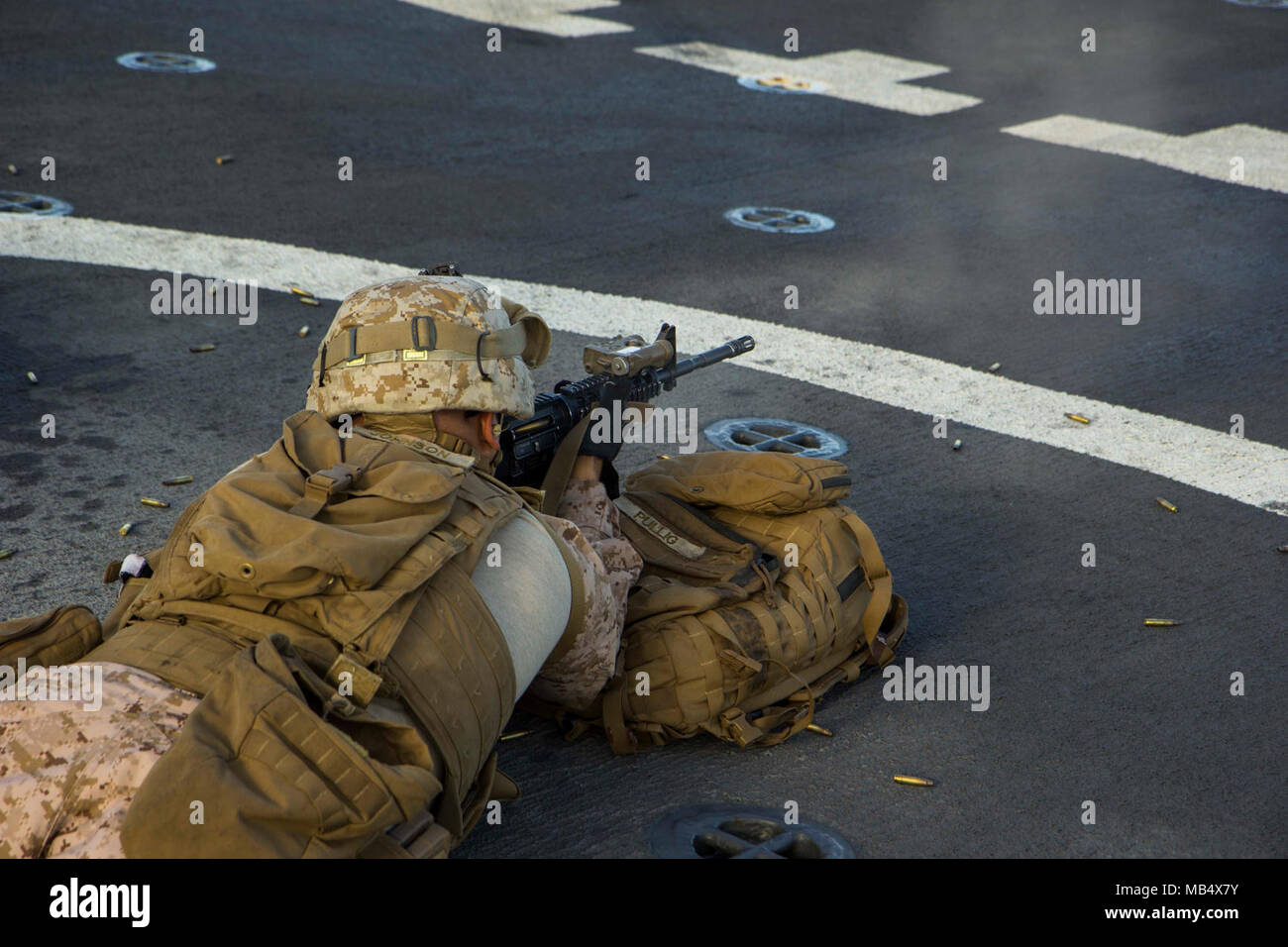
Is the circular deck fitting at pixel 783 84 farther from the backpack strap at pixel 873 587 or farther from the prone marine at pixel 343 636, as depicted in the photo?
the prone marine at pixel 343 636

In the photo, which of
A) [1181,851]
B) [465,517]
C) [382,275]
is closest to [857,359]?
[382,275]

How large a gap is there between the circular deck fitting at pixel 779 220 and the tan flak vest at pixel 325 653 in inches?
226

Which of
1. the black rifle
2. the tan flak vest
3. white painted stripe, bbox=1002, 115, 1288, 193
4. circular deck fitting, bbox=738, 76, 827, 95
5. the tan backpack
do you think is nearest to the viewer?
the tan flak vest

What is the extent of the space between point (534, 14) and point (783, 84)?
3.20m

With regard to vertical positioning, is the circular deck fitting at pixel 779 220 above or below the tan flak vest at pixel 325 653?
below

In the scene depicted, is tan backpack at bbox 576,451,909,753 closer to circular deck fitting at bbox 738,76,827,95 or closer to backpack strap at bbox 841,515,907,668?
backpack strap at bbox 841,515,907,668

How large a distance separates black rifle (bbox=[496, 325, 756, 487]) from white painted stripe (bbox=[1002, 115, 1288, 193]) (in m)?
6.89

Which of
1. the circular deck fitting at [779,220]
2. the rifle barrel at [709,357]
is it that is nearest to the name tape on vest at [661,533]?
the rifle barrel at [709,357]

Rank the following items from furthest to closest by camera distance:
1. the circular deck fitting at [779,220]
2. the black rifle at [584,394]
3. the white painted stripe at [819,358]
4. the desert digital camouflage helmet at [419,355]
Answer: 1. the circular deck fitting at [779,220]
2. the white painted stripe at [819,358]
3. the black rifle at [584,394]
4. the desert digital camouflage helmet at [419,355]

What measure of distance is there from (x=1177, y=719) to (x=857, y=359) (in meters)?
3.03

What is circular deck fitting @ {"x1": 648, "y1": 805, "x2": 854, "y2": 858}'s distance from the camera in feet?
11.9

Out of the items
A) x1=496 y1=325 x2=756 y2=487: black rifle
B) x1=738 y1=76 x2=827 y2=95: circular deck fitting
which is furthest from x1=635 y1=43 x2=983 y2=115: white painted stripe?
x1=496 y1=325 x2=756 y2=487: black rifle

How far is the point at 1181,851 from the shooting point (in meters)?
3.73

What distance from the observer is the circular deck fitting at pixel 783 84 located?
39.3 feet
